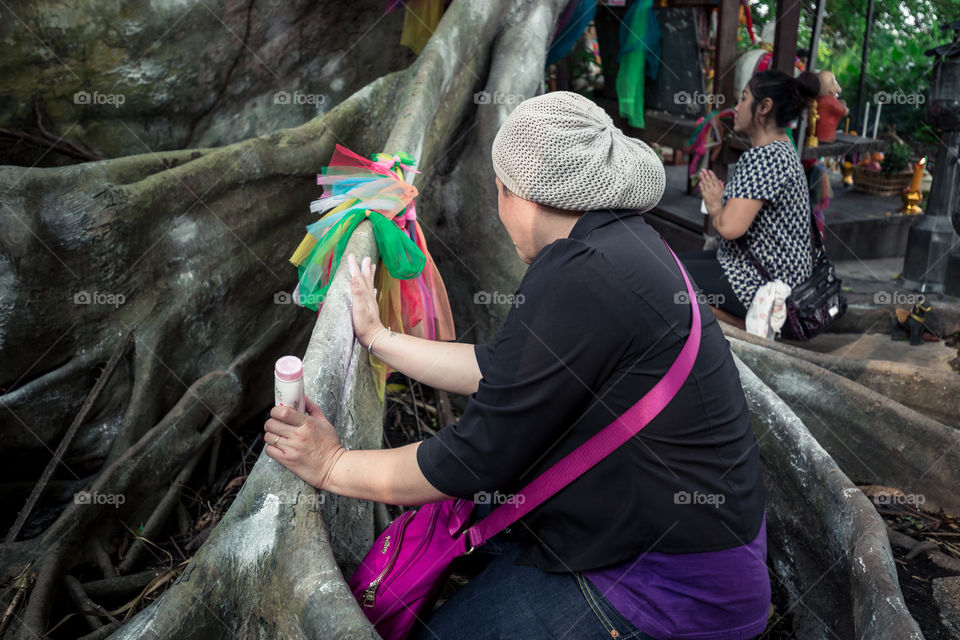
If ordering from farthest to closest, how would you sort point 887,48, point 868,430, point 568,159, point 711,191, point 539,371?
point 887,48 → point 711,191 → point 868,430 → point 568,159 → point 539,371

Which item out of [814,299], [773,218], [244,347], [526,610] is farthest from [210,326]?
[814,299]

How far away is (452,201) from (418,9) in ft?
4.16

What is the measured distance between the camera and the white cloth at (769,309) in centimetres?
351

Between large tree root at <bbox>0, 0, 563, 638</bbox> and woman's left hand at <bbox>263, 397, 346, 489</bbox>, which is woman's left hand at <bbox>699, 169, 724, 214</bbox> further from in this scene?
woman's left hand at <bbox>263, 397, 346, 489</bbox>

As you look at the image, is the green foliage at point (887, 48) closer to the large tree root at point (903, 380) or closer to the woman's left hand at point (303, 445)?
the large tree root at point (903, 380)

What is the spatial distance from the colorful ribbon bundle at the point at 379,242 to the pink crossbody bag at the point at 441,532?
692 mm

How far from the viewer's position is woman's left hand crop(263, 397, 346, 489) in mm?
1658

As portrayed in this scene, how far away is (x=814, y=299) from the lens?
3.55 metres

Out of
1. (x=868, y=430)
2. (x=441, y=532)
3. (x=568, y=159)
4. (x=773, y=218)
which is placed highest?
(x=568, y=159)

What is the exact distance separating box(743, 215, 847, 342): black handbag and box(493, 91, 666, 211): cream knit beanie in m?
2.15

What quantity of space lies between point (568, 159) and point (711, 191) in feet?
7.43

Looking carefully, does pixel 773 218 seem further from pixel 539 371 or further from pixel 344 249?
pixel 539 371

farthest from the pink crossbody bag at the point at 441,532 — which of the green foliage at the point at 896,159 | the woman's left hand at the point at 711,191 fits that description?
the green foliage at the point at 896,159

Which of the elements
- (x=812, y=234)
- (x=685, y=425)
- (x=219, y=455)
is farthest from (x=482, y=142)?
(x=685, y=425)
